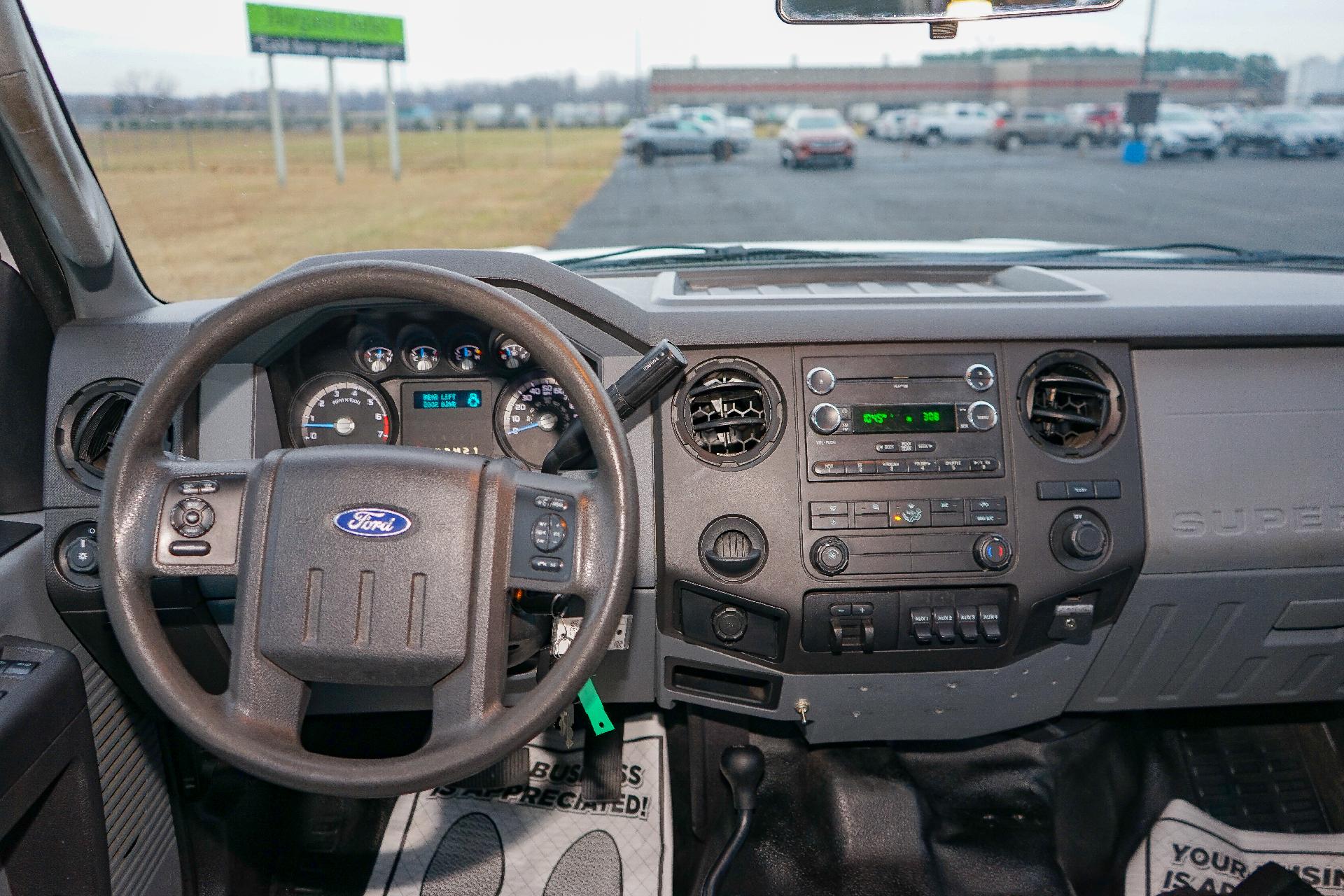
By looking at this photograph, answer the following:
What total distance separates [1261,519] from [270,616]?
84.0 inches

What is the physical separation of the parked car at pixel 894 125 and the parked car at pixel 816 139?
0.40 feet

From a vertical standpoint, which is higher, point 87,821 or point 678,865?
point 87,821

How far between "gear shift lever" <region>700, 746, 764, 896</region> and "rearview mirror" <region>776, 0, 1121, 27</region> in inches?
75.5

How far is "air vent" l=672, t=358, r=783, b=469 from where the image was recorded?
2.23 meters

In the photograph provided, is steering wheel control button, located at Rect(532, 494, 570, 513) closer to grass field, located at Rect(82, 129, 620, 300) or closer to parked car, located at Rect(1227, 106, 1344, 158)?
grass field, located at Rect(82, 129, 620, 300)

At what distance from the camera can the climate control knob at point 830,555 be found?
2215 mm

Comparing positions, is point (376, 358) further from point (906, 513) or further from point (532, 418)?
point (906, 513)

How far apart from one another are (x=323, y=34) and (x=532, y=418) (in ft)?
3.97

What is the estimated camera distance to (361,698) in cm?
238

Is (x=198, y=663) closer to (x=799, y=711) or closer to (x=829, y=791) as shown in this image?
(x=799, y=711)

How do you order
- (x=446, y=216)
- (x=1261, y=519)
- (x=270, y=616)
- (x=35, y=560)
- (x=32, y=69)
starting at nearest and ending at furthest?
1. (x=270, y=616)
2. (x=32, y=69)
3. (x=35, y=560)
4. (x=1261, y=519)
5. (x=446, y=216)

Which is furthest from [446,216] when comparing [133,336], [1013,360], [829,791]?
[829,791]

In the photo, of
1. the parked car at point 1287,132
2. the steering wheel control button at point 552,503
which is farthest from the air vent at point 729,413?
the parked car at point 1287,132

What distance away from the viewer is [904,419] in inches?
88.4
